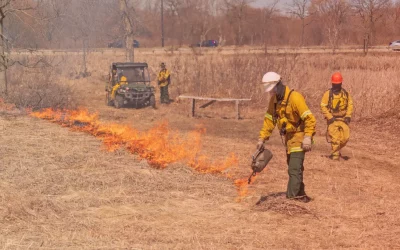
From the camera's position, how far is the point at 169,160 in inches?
335

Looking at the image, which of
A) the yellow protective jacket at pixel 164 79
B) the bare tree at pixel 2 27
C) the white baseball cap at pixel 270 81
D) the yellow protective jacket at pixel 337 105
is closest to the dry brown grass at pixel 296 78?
the yellow protective jacket at pixel 164 79

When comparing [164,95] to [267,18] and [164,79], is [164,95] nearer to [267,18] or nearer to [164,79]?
[164,79]

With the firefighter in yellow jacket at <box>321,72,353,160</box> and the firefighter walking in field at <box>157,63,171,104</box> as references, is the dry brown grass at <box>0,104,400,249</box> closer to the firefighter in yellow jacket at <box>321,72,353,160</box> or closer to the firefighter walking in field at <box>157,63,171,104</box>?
the firefighter in yellow jacket at <box>321,72,353,160</box>

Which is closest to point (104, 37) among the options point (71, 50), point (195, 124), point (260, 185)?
point (71, 50)

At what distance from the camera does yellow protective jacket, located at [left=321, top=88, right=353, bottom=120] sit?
9445 millimetres

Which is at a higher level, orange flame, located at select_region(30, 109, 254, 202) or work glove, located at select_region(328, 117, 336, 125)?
work glove, located at select_region(328, 117, 336, 125)

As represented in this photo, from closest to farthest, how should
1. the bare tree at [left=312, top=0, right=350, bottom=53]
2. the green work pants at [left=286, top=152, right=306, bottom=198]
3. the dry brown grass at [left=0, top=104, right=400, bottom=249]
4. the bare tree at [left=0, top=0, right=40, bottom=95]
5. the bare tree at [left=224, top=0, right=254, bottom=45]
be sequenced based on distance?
1. the dry brown grass at [left=0, top=104, right=400, bottom=249]
2. the green work pants at [left=286, top=152, right=306, bottom=198]
3. the bare tree at [left=0, top=0, right=40, bottom=95]
4. the bare tree at [left=312, top=0, right=350, bottom=53]
5. the bare tree at [left=224, top=0, right=254, bottom=45]

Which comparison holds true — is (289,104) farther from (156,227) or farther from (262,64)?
(262,64)

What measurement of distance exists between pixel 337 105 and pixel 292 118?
11.7 feet

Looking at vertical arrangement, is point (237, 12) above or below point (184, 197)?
above

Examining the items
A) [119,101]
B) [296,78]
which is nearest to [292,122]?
[119,101]

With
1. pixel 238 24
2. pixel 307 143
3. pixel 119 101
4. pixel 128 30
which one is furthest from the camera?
pixel 238 24

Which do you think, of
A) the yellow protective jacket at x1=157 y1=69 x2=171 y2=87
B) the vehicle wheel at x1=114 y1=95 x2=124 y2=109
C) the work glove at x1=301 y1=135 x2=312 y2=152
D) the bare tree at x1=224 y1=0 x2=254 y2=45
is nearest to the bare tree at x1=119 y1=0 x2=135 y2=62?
the yellow protective jacket at x1=157 y1=69 x2=171 y2=87

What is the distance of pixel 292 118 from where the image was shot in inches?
246
